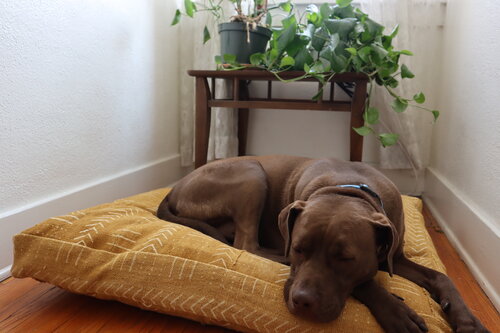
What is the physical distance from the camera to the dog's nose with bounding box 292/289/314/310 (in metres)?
1.14

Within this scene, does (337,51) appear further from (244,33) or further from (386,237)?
(386,237)

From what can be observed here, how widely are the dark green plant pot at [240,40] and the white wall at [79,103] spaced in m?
0.62

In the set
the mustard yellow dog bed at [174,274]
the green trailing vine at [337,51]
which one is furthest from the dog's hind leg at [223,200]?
the green trailing vine at [337,51]

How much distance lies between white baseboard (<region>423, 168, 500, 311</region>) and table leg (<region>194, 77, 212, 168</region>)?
158cm

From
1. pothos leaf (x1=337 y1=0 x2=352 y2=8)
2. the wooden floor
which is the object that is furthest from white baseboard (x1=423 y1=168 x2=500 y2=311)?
pothos leaf (x1=337 y1=0 x2=352 y2=8)

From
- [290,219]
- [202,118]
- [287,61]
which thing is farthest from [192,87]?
[290,219]

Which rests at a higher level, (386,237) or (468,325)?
(386,237)

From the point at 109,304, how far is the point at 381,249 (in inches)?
40.1

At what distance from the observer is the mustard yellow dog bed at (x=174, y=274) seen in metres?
1.26

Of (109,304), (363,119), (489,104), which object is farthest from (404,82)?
(109,304)

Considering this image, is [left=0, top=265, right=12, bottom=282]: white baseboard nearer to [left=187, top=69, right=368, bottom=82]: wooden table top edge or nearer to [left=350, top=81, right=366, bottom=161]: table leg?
[left=187, top=69, right=368, bottom=82]: wooden table top edge

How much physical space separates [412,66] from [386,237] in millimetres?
2198

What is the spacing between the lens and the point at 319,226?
1.25 m

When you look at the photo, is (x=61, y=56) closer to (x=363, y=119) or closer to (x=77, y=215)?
(x=77, y=215)
